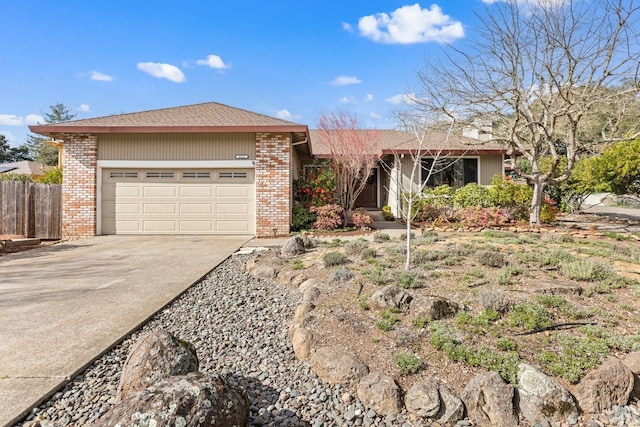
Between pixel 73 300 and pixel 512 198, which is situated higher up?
pixel 512 198

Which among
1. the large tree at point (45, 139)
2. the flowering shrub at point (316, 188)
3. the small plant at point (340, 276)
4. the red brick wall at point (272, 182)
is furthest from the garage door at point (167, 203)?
the large tree at point (45, 139)

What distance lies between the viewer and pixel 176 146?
10008mm

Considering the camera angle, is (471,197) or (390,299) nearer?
(390,299)

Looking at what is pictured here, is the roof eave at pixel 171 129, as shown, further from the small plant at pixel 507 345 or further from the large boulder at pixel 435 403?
the large boulder at pixel 435 403

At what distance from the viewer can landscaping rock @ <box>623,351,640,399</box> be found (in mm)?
2611

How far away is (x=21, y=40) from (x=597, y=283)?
1474cm

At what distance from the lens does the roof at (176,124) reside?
31.1ft

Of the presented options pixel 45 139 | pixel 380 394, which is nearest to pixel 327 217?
pixel 380 394

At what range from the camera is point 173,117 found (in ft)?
34.3

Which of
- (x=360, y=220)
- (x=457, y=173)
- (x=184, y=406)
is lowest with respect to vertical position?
(x=184, y=406)

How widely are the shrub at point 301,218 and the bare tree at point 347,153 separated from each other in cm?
101

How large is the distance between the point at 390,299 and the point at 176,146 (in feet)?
27.6

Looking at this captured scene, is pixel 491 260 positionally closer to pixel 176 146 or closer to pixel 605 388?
pixel 605 388

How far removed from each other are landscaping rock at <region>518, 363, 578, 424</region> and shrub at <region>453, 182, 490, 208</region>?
982 centimetres
